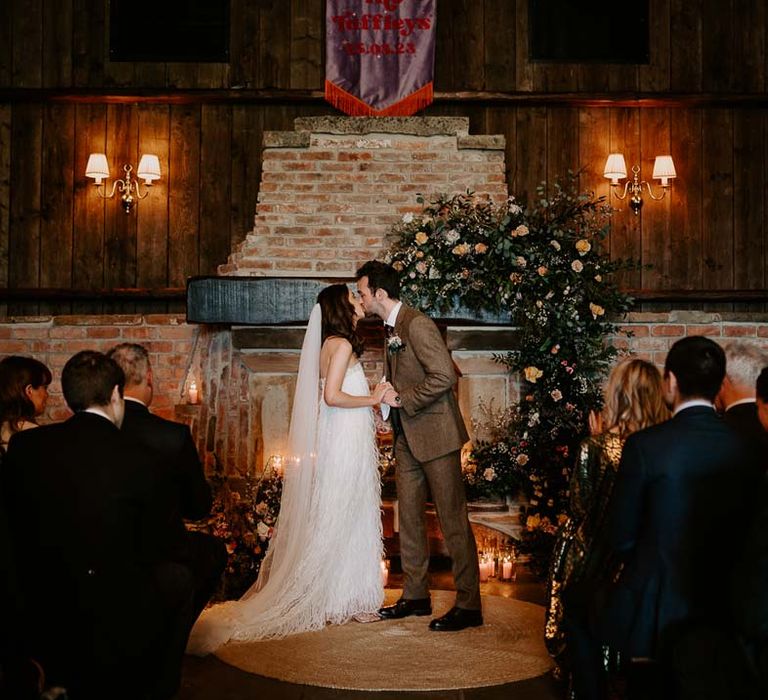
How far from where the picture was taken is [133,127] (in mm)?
7844

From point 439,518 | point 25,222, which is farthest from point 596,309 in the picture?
point 25,222

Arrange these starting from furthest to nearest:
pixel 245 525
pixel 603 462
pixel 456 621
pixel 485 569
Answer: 1. pixel 485 569
2. pixel 245 525
3. pixel 456 621
4. pixel 603 462

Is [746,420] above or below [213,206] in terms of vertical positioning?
below

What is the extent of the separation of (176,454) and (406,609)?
60.6 inches

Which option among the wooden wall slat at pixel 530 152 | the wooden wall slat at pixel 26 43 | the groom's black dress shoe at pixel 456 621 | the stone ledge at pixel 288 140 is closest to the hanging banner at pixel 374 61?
the wooden wall slat at pixel 530 152

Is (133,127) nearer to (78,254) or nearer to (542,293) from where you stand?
(78,254)

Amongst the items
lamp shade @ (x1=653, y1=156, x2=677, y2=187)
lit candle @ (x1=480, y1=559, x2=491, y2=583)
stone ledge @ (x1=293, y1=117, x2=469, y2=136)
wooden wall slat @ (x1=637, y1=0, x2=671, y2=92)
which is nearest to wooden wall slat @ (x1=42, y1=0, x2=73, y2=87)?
stone ledge @ (x1=293, y1=117, x2=469, y2=136)

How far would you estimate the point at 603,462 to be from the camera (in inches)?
118

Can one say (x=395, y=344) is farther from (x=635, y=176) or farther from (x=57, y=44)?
(x=57, y=44)

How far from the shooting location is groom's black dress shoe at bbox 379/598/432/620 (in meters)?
4.13

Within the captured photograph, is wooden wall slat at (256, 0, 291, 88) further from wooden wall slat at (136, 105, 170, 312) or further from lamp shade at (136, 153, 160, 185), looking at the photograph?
lamp shade at (136, 153, 160, 185)

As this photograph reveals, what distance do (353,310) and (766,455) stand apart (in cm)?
234

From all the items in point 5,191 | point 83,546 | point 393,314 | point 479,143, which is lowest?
point 83,546

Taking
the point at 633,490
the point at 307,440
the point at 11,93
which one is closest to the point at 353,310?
the point at 307,440
